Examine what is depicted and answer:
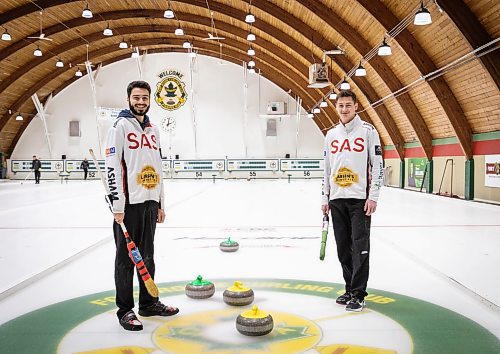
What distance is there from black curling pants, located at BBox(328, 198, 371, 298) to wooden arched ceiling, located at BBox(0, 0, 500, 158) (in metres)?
9.93

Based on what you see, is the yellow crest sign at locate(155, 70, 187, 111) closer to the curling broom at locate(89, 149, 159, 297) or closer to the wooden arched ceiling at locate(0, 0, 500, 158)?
the wooden arched ceiling at locate(0, 0, 500, 158)

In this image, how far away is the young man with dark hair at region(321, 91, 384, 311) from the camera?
4398 millimetres

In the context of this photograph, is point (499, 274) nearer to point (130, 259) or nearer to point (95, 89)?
point (130, 259)

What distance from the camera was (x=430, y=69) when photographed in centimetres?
1692

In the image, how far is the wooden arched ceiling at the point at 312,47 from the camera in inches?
611

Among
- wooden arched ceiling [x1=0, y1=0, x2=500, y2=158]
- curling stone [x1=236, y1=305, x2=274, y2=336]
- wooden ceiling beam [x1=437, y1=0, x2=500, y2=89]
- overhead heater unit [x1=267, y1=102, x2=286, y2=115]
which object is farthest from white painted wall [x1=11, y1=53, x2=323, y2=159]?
curling stone [x1=236, y1=305, x2=274, y2=336]

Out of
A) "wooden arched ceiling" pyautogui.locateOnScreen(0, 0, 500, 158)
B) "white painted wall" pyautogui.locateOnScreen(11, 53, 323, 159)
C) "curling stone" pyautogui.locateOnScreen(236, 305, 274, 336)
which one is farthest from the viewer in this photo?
"white painted wall" pyautogui.locateOnScreen(11, 53, 323, 159)

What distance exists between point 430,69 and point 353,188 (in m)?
14.2

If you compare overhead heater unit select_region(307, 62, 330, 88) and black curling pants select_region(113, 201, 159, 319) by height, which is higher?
overhead heater unit select_region(307, 62, 330, 88)

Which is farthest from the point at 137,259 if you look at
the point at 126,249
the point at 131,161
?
the point at 131,161

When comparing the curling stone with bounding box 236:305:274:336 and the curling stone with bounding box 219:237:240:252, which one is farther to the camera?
the curling stone with bounding box 219:237:240:252

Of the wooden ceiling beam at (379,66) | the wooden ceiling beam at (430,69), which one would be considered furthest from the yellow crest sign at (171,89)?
the wooden ceiling beam at (430,69)

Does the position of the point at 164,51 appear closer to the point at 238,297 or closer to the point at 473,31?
the point at 473,31

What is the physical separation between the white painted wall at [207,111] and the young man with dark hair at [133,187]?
109 feet
